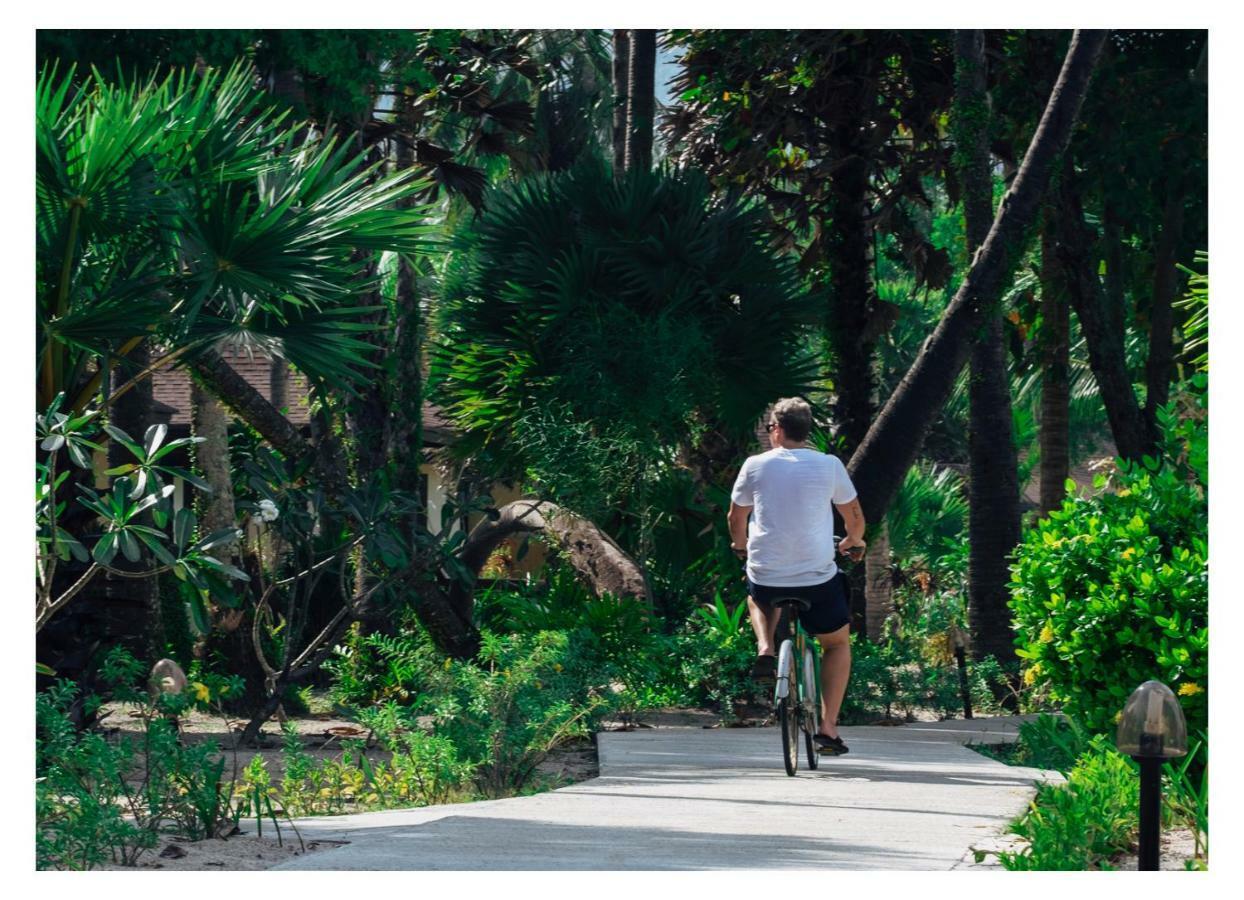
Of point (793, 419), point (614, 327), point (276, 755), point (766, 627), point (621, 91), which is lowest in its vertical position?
point (276, 755)

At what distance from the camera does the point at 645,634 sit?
11.4 m

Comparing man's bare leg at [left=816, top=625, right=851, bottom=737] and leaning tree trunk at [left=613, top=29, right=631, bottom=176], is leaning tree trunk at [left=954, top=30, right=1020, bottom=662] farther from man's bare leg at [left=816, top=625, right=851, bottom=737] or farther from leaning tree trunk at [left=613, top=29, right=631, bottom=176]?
man's bare leg at [left=816, top=625, right=851, bottom=737]

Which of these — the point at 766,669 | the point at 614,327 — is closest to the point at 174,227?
the point at 766,669

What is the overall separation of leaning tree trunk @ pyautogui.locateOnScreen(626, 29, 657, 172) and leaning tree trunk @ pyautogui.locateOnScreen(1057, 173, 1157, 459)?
164 inches

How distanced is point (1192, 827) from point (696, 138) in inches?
441

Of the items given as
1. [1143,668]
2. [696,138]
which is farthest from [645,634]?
[696,138]

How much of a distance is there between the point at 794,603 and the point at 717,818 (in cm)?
155

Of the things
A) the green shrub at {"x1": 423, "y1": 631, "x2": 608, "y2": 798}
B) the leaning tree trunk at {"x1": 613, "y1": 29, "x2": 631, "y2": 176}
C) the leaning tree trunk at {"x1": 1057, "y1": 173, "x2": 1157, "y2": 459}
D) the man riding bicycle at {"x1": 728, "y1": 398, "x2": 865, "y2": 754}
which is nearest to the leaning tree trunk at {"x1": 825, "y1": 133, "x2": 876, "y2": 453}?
the leaning tree trunk at {"x1": 1057, "y1": 173, "x2": 1157, "y2": 459}

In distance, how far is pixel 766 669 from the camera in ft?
25.0

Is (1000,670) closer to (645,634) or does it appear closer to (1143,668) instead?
(645,634)

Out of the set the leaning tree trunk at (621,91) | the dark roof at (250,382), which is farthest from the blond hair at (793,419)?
→ the dark roof at (250,382)

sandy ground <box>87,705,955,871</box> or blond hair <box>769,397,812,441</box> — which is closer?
sandy ground <box>87,705,955,871</box>

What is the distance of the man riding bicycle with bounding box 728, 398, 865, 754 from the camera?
24.9 ft

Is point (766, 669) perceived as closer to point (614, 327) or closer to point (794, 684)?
point (794, 684)
